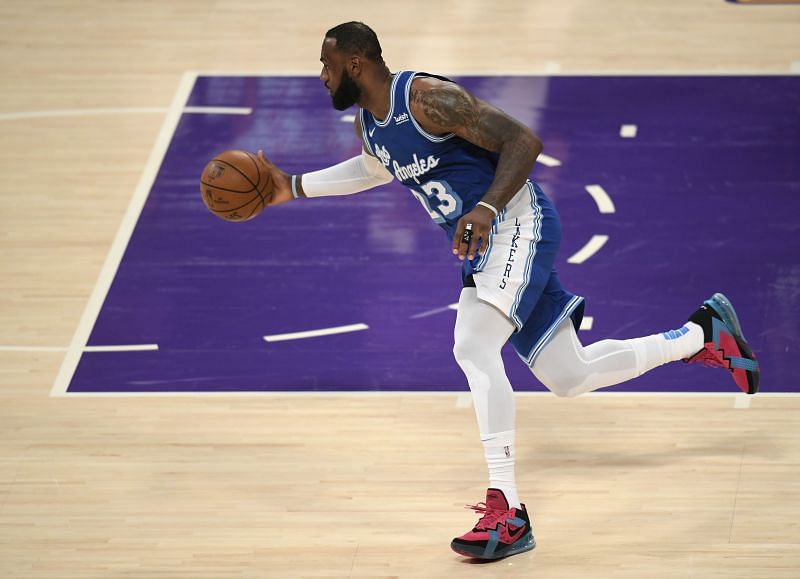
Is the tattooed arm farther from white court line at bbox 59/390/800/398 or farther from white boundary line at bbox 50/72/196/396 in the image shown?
white boundary line at bbox 50/72/196/396

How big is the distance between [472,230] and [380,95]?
0.71 m

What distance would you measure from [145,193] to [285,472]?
329 centimetres

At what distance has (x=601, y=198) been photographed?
8992 millimetres

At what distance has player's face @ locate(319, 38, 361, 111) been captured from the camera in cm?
582

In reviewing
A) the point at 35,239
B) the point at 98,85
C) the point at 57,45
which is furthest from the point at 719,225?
the point at 57,45

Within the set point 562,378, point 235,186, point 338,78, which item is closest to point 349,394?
point 235,186

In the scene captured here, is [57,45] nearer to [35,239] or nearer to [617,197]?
[35,239]

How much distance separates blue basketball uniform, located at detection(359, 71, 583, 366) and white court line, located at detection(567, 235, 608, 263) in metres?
2.27

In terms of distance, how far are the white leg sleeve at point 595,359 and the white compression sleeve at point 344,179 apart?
1107 millimetres

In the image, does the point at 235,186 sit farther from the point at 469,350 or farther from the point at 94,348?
the point at 94,348

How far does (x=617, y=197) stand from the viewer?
8.99 meters

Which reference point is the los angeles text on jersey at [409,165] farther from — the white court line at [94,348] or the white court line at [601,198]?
the white court line at [601,198]

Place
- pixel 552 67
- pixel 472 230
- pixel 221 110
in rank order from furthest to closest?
1. pixel 552 67
2. pixel 221 110
3. pixel 472 230

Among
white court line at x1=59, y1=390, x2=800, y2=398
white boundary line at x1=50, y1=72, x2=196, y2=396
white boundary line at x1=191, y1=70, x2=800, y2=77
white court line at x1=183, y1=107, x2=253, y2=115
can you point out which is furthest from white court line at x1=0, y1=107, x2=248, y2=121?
white court line at x1=59, y1=390, x2=800, y2=398
